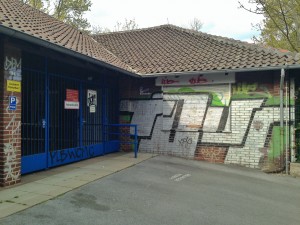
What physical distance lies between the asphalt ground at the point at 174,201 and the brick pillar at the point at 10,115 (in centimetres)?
137

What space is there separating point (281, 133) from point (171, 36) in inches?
259

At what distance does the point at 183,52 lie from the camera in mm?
11758

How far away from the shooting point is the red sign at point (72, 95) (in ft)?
28.1

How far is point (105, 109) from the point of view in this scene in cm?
1067

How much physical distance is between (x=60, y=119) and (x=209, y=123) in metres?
4.64

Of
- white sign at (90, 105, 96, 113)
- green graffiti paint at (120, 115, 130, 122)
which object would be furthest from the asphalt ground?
green graffiti paint at (120, 115, 130, 122)

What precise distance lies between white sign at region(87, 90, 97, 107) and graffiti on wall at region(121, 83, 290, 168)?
165cm

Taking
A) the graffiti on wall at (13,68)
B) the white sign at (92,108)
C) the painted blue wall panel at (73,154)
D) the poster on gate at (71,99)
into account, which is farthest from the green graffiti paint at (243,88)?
the graffiti on wall at (13,68)

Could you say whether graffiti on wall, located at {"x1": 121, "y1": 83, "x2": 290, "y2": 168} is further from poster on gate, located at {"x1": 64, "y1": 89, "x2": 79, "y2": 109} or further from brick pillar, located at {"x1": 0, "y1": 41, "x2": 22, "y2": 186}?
brick pillar, located at {"x1": 0, "y1": 41, "x2": 22, "y2": 186}

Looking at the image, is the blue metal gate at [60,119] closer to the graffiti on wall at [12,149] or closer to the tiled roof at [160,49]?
the graffiti on wall at [12,149]

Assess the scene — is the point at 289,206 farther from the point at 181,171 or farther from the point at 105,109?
the point at 105,109

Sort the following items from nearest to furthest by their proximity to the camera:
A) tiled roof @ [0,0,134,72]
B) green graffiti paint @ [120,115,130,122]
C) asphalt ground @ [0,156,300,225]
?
asphalt ground @ [0,156,300,225] < tiled roof @ [0,0,134,72] < green graffiti paint @ [120,115,130,122]

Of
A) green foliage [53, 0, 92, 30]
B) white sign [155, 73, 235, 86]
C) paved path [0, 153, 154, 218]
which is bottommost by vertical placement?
paved path [0, 153, 154, 218]

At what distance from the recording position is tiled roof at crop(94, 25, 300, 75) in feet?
31.7
